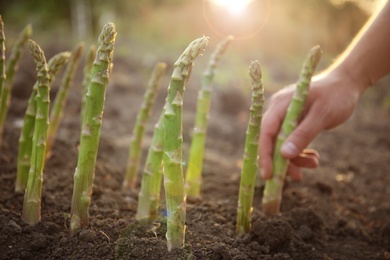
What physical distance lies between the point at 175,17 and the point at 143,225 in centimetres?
1442

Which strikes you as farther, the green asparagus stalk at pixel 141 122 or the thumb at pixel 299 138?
the green asparagus stalk at pixel 141 122

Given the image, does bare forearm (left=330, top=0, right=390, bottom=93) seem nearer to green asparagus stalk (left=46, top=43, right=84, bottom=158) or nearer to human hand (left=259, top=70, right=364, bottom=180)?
human hand (left=259, top=70, right=364, bottom=180)

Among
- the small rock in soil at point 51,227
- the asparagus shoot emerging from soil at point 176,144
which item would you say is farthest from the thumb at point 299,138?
the small rock in soil at point 51,227

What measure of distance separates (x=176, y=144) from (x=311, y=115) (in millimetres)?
1289

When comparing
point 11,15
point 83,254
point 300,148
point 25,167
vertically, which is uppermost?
point 11,15

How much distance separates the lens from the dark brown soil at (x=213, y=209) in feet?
7.86

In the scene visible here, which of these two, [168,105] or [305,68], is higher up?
[305,68]

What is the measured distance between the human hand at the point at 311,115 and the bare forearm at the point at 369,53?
9cm

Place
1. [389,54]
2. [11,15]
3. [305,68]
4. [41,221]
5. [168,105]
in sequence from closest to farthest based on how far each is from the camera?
[168,105] → [41,221] → [305,68] → [389,54] → [11,15]

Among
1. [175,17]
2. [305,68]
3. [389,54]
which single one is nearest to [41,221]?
[305,68]

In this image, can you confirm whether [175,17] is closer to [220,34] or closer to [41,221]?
[220,34]

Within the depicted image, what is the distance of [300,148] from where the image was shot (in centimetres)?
300

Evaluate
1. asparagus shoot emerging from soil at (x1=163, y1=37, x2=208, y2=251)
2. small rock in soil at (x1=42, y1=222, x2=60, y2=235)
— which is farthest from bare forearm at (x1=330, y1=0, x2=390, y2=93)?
small rock in soil at (x1=42, y1=222, x2=60, y2=235)

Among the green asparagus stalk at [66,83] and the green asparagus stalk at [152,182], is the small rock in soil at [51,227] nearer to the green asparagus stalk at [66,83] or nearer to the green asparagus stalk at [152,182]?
the green asparagus stalk at [152,182]
